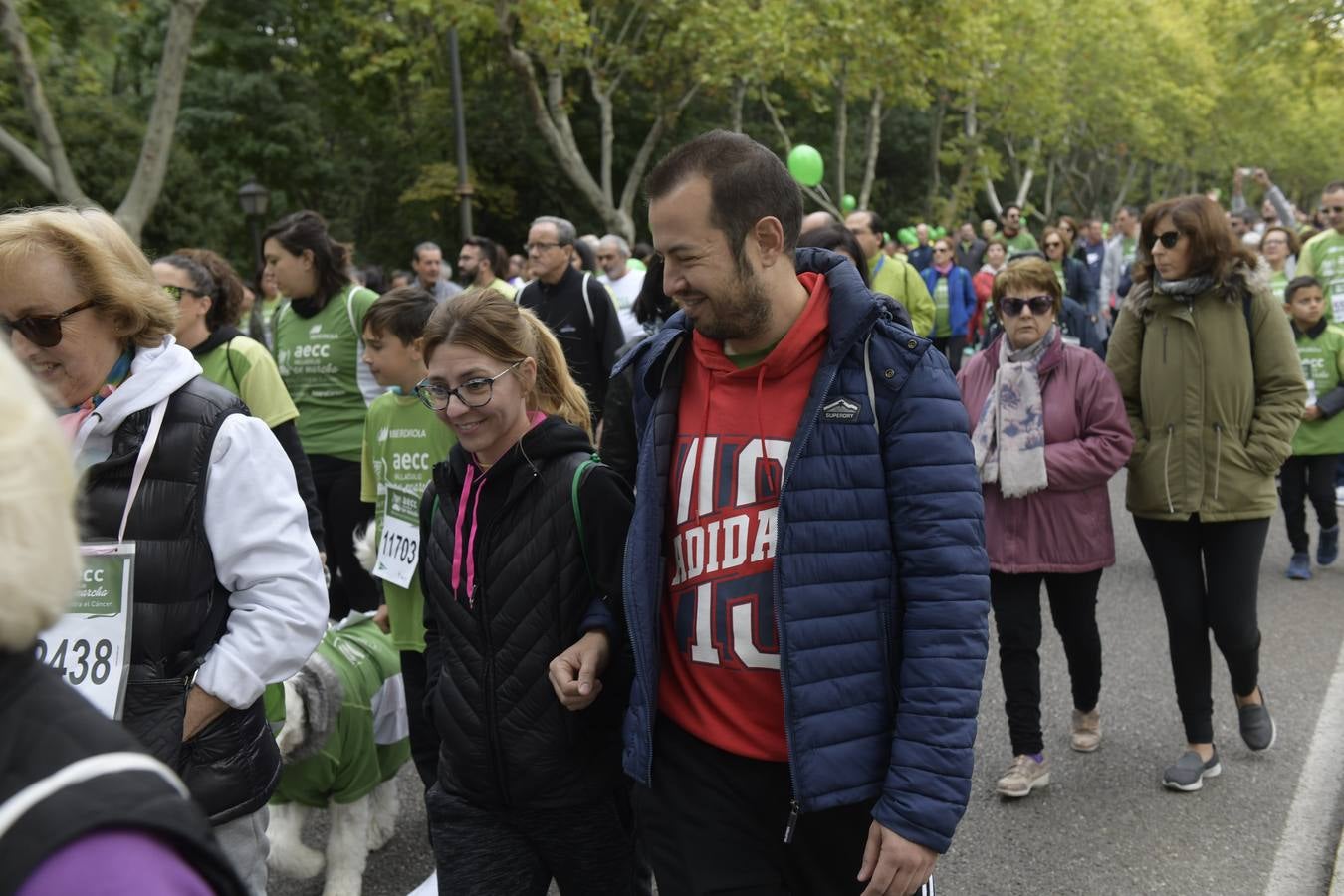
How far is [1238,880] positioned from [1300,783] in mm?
927

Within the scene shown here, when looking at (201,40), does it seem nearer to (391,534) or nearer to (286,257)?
(286,257)

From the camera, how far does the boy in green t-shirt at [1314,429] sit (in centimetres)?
784

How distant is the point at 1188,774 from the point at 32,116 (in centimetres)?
1301

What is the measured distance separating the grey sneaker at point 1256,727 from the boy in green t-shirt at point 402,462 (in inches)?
126

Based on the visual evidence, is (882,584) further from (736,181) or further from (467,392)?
(467,392)

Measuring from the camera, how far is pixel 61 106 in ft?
77.2

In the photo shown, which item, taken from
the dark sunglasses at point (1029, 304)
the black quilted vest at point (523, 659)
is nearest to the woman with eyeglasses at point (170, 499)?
the black quilted vest at point (523, 659)

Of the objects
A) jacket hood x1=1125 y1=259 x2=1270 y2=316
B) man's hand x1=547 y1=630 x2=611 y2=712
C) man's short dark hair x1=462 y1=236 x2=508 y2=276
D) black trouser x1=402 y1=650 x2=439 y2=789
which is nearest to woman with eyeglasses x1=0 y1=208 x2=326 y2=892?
man's hand x1=547 y1=630 x2=611 y2=712

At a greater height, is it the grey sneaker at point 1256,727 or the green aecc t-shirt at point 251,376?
the green aecc t-shirt at point 251,376

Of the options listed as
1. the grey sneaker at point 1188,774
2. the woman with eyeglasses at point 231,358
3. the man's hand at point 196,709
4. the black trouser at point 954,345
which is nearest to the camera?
the man's hand at point 196,709

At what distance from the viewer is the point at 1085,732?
518 centimetres

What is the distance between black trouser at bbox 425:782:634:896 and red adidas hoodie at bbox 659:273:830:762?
1.61 feet

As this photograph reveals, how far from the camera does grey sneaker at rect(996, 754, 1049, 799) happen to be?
4.71 meters

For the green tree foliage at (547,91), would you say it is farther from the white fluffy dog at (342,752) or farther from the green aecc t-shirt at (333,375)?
the white fluffy dog at (342,752)
